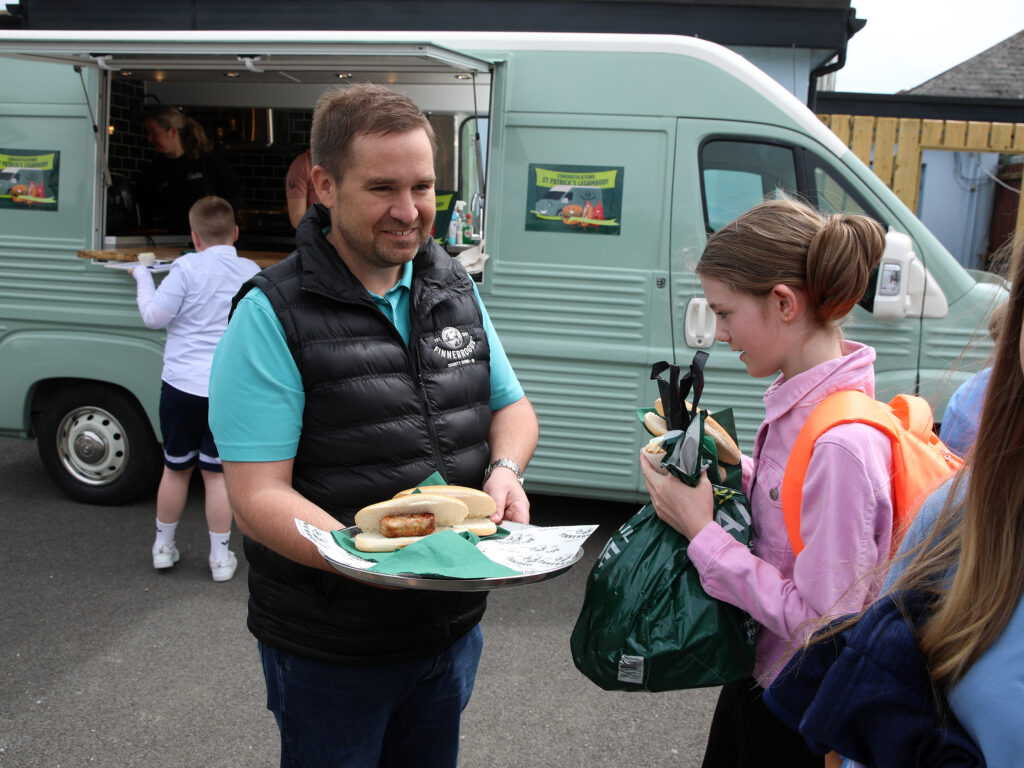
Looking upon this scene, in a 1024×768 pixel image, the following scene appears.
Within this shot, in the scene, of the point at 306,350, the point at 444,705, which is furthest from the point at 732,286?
the point at 444,705

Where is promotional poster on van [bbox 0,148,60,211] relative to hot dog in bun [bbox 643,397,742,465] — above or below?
above

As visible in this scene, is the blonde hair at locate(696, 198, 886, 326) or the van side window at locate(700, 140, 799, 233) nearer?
the blonde hair at locate(696, 198, 886, 326)

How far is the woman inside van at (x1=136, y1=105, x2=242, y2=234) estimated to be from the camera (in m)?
6.61

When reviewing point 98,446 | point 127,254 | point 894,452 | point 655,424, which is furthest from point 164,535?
point 894,452

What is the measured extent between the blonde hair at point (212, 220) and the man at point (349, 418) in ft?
9.82

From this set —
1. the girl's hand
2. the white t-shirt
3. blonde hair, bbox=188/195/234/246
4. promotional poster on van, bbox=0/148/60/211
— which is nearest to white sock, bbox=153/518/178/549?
the white t-shirt

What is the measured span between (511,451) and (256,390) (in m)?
0.65

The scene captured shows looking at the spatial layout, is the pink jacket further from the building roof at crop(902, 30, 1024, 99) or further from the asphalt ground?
the building roof at crop(902, 30, 1024, 99)

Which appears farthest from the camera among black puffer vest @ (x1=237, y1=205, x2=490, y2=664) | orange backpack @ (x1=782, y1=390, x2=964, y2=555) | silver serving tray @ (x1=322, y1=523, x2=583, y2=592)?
black puffer vest @ (x1=237, y1=205, x2=490, y2=664)

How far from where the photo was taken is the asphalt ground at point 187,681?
326cm

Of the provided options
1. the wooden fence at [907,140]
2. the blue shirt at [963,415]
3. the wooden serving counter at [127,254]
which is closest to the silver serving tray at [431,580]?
the blue shirt at [963,415]

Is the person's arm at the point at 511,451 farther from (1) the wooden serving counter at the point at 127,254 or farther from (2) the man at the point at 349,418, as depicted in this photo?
(1) the wooden serving counter at the point at 127,254

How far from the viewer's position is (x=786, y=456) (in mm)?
1824

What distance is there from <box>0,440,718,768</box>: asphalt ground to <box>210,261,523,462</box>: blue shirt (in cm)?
190
